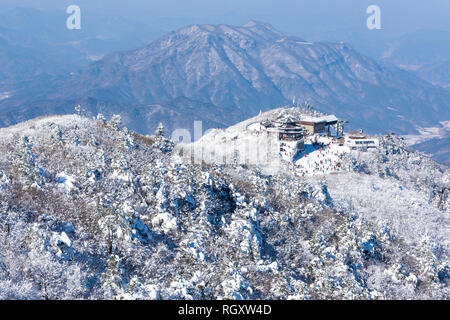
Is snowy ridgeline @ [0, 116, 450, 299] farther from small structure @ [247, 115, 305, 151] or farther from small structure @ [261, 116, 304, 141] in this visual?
small structure @ [261, 116, 304, 141]

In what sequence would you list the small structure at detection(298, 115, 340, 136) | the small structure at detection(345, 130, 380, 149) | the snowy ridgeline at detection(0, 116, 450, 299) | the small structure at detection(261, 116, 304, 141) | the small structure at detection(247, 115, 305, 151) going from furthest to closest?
the small structure at detection(298, 115, 340, 136) → the small structure at detection(345, 130, 380, 149) → the small structure at detection(261, 116, 304, 141) → the small structure at detection(247, 115, 305, 151) → the snowy ridgeline at detection(0, 116, 450, 299)

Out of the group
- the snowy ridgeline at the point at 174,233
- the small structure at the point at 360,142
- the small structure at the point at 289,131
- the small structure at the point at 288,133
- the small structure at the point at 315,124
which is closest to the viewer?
the snowy ridgeline at the point at 174,233

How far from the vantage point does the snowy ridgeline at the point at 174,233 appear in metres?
28.2

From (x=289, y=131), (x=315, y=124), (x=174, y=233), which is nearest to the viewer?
(x=174, y=233)

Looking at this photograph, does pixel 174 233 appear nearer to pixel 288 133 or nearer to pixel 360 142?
pixel 288 133

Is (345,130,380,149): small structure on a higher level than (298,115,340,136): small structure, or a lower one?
lower

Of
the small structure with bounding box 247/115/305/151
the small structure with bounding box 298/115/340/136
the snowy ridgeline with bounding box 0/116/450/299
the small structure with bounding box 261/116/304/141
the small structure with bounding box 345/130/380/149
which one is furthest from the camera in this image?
the small structure with bounding box 298/115/340/136

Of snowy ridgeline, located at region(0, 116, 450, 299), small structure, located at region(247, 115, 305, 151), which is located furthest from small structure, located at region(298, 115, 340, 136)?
snowy ridgeline, located at region(0, 116, 450, 299)

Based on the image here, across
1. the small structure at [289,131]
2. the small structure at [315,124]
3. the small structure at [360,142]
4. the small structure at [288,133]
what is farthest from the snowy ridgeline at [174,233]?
the small structure at [315,124]

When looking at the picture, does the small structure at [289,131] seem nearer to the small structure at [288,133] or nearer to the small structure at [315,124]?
the small structure at [288,133]

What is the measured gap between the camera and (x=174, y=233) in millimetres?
36156

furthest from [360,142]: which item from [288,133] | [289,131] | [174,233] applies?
[174,233]

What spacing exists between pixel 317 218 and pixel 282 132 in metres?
46.8

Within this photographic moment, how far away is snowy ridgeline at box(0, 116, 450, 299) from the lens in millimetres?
28200
